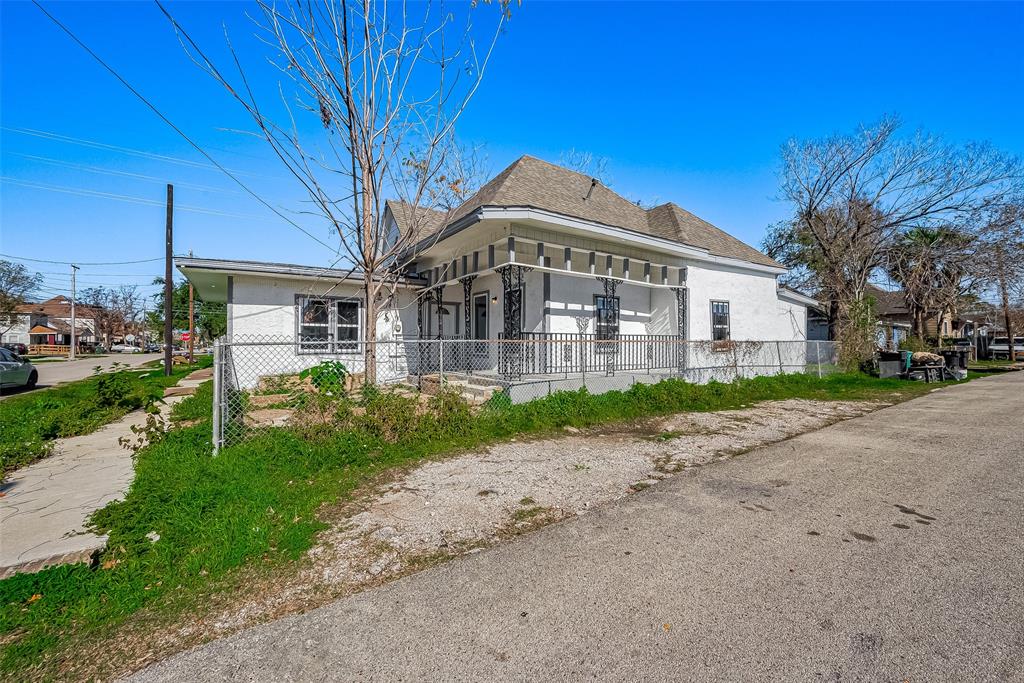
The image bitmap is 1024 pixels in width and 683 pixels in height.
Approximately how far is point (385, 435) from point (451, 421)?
1101 mm

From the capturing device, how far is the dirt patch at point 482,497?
A: 2895 millimetres

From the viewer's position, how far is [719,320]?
14.2 meters

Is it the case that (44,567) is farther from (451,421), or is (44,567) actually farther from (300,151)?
(300,151)

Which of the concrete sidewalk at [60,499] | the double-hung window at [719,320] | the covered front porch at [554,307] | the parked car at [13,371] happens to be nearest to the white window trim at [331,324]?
the covered front porch at [554,307]

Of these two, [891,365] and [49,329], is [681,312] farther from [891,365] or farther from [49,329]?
[49,329]

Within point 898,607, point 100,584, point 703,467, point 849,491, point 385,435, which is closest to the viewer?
point 898,607

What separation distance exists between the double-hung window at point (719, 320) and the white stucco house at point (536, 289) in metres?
0.05

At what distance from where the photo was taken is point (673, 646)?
2.18 m

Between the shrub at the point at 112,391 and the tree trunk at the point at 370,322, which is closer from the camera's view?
the tree trunk at the point at 370,322

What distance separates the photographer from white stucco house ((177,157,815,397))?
9.92m

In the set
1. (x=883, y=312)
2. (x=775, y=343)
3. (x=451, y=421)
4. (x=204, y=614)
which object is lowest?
Result: (x=204, y=614)

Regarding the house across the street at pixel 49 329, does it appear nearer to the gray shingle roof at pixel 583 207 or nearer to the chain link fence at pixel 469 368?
the chain link fence at pixel 469 368

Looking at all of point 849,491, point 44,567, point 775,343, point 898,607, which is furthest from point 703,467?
point 775,343

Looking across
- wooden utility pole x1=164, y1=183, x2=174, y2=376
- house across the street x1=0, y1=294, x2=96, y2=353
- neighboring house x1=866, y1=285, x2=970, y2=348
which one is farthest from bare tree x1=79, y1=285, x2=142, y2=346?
neighboring house x1=866, y1=285, x2=970, y2=348
